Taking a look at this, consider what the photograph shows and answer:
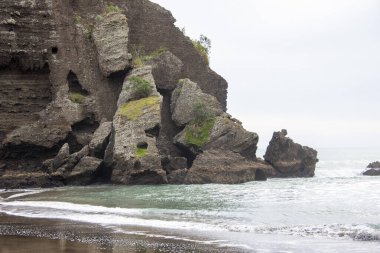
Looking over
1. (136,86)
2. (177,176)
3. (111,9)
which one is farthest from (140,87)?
(111,9)

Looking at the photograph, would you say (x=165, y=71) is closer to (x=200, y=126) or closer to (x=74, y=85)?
(x=200, y=126)

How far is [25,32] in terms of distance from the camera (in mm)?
50938

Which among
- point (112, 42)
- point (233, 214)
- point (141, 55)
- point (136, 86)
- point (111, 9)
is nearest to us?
point (233, 214)

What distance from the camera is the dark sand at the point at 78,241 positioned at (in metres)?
15.0

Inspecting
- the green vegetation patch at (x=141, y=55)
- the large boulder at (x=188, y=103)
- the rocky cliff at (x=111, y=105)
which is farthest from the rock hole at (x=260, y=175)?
the green vegetation patch at (x=141, y=55)

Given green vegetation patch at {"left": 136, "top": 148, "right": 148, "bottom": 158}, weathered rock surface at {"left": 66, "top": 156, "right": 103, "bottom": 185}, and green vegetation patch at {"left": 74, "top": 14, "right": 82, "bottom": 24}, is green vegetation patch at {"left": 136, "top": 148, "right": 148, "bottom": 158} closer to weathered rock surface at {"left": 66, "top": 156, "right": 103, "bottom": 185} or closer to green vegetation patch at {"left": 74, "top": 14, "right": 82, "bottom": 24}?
weathered rock surface at {"left": 66, "top": 156, "right": 103, "bottom": 185}

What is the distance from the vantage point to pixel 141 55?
56906 mm

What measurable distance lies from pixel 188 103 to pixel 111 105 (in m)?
8.01

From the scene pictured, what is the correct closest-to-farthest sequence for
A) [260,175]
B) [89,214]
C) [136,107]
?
[89,214] < [136,107] < [260,175]

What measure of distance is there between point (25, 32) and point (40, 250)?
40.1 metres

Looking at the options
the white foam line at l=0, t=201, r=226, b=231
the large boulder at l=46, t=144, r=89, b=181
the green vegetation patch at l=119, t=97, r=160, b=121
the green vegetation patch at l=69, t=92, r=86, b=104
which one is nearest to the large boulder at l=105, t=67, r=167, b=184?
the green vegetation patch at l=119, t=97, r=160, b=121

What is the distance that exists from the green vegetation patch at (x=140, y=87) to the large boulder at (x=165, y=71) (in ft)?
18.4

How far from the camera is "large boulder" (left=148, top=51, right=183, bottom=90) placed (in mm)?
54344

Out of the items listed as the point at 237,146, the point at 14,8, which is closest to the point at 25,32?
the point at 14,8
